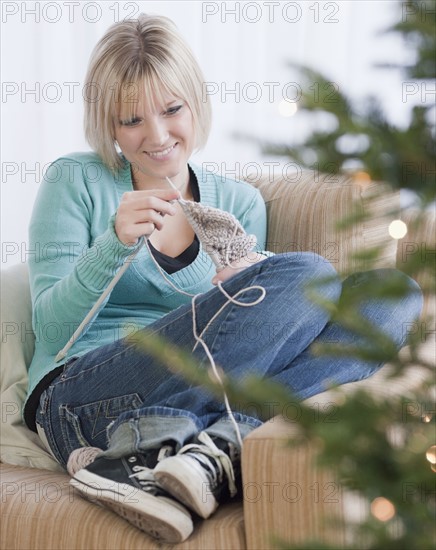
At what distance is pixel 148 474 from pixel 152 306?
541mm

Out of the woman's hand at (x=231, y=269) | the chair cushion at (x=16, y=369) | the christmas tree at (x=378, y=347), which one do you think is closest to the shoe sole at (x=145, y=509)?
the chair cushion at (x=16, y=369)

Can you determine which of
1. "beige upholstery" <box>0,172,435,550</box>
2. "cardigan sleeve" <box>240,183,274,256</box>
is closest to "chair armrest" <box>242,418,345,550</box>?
"beige upholstery" <box>0,172,435,550</box>

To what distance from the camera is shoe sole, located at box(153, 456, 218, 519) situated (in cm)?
111

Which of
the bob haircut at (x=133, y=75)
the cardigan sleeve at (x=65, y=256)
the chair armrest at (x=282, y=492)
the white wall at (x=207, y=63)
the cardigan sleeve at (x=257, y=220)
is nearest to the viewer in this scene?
the chair armrest at (x=282, y=492)

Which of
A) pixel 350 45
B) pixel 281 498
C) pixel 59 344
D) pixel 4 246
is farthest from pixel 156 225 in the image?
pixel 4 246

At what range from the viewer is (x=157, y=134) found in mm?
1631

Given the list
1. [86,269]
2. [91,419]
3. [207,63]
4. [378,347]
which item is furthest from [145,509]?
[207,63]

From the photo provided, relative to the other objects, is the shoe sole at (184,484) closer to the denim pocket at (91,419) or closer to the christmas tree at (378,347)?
the denim pocket at (91,419)

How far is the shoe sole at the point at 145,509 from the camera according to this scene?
3.64 ft

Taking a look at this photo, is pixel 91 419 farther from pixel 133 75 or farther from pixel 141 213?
pixel 133 75

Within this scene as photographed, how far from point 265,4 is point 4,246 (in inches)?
42.0

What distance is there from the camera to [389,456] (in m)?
0.50

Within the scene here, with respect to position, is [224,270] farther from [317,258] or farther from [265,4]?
[265,4]

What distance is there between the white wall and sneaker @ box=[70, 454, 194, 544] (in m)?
1.29
